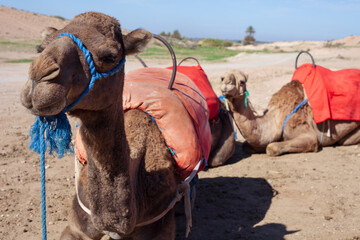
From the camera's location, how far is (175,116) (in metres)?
3.47

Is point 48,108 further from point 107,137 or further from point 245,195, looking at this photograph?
point 245,195

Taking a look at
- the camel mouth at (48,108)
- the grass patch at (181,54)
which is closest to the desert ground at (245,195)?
the camel mouth at (48,108)

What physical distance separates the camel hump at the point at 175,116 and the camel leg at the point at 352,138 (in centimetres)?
424

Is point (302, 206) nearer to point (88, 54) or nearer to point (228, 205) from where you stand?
point (228, 205)

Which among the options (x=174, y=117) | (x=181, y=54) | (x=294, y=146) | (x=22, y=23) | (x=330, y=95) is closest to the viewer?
(x=174, y=117)

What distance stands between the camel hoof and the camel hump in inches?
116

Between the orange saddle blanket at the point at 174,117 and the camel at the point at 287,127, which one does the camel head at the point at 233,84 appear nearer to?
the camel at the point at 287,127

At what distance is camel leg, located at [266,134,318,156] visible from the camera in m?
6.63

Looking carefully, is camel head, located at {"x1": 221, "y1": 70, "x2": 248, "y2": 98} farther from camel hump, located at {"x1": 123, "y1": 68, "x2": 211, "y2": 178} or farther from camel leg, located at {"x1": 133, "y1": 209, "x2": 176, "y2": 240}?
camel leg, located at {"x1": 133, "y1": 209, "x2": 176, "y2": 240}

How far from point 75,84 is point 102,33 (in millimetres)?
407

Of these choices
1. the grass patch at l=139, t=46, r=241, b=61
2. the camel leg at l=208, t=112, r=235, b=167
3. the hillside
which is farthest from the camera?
the hillside

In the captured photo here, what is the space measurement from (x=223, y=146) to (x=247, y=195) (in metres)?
1.32

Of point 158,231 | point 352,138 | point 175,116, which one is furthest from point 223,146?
point 158,231

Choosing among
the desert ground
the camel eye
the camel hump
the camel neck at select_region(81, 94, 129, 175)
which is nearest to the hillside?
the desert ground
